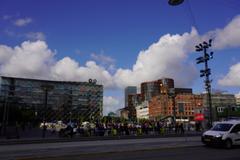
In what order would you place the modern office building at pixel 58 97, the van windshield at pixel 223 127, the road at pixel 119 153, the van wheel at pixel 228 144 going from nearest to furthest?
the road at pixel 119 153, the van wheel at pixel 228 144, the van windshield at pixel 223 127, the modern office building at pixel 58 97

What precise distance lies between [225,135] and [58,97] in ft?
463

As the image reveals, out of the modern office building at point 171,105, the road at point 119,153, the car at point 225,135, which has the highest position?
the modern office building at point 171,105

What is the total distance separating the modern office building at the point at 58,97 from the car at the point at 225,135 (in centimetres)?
10825

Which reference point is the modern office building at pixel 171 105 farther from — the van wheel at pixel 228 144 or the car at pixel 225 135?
the van wheel at pixel 228 144

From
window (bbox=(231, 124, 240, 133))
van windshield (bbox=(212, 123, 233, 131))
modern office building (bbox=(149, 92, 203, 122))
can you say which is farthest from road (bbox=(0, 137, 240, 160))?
modern office building (bbox=(149, 92, 203, 122))

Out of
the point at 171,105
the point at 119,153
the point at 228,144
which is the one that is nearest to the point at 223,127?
the point at 228,144

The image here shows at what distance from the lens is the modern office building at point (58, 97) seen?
14055 centimetres

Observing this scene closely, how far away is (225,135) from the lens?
20.4 m

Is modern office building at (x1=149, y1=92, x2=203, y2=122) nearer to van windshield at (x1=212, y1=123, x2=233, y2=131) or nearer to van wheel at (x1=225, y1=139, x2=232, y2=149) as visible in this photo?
van windshield at (x1=212, y1=123, x2=233, y2=131)

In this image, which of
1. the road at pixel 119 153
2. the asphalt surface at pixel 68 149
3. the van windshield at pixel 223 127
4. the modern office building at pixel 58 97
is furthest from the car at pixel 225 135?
the modern office building at pixel 58 97

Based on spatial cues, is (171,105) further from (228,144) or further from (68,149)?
(68,149)

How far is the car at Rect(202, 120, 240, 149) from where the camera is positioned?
20297mm

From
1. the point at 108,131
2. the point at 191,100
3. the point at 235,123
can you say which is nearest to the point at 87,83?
the point at 191,100

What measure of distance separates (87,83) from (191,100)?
5175 centimetres
